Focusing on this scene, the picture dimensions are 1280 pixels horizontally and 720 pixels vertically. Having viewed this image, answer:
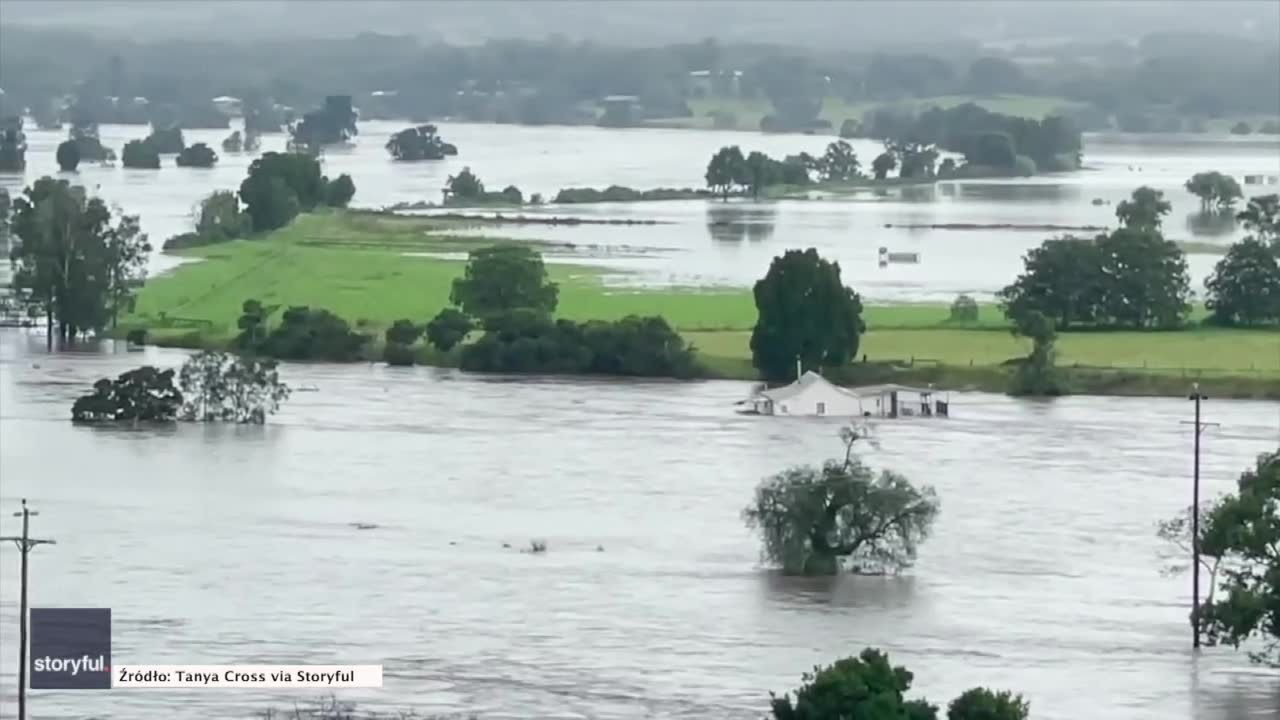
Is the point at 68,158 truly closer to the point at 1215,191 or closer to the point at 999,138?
the point at 999,138

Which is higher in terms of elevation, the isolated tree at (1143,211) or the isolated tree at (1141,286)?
the isolated tree at (1143,211)

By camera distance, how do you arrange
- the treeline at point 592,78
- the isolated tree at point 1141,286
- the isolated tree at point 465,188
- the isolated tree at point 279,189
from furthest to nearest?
the treeline at point 592,78 → the isolated tree at point 465,188 → the isolated tree at point 279,189 → the isolated tree at point 1141,286

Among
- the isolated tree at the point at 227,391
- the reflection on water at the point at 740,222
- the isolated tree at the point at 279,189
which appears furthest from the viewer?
the reflection on water at the point at 740,222

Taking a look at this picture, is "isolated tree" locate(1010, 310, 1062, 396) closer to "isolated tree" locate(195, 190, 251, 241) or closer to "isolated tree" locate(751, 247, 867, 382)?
"isolated tree" locate(751, 247, 867, 382)

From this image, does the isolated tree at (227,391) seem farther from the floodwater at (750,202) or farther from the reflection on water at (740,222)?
the reflection on water at (740,222)

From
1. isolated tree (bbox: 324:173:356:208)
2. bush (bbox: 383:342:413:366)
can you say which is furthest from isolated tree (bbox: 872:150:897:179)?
bush (bbox: 383:342:413:366)

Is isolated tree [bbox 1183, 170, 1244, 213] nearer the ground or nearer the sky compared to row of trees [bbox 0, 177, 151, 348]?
nearer the sky

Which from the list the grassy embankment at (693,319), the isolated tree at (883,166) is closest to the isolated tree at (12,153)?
the isolated tree at (883,166)
